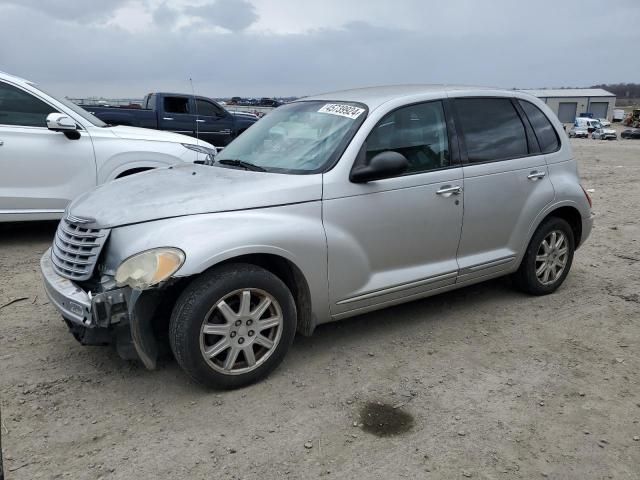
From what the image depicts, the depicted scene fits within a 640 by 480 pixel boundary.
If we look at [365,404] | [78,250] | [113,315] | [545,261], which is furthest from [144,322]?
[545,261]

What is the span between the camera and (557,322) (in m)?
4.45

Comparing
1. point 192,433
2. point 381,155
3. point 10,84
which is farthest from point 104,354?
point 10,84

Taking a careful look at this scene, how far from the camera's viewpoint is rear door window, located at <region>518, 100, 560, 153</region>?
15.7 feet

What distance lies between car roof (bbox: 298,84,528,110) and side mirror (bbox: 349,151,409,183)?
0.49 metres

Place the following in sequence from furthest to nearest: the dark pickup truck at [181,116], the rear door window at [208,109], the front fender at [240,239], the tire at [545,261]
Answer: the rear door window at [208,109]
the dark pickup truck at [181,116]
the tire at [545,261]
the front fender at [240,239]

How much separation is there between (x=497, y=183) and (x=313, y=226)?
5.56 feet

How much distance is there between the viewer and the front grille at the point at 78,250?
3.17 metres

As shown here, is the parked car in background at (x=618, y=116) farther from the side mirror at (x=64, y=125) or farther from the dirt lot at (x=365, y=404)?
the side mirror at (x=64, y=125)

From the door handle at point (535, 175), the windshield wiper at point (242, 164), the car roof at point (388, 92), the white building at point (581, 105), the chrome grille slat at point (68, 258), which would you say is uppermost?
the white building at point (581, 105)

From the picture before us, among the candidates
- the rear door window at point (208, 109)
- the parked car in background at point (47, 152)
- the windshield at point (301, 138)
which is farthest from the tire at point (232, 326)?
the rear door window at point (208, 109)

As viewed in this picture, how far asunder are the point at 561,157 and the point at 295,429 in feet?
11.2

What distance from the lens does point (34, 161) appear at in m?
6.14

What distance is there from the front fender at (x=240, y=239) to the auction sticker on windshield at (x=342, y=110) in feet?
2.61

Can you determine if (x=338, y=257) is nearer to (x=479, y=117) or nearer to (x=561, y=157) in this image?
(x=479, y=117)
